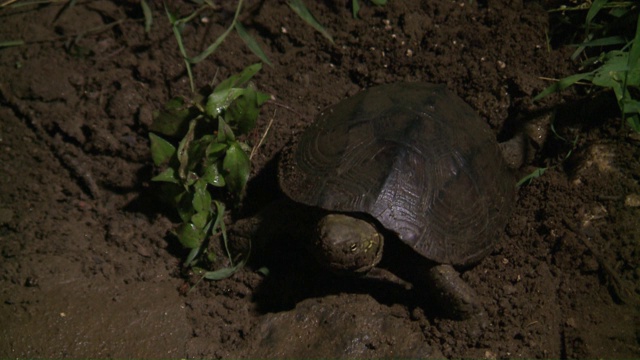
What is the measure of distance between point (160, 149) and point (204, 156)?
0.24 metres

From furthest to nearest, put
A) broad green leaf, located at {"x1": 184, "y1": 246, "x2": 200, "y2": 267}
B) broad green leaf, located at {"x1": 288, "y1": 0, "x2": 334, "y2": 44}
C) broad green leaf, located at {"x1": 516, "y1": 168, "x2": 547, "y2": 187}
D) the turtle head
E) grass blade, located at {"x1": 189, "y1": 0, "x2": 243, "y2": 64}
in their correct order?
broad green leaf, located at {"x1": 288, "y1": 0, "x2": 334, "y2": 44} < broad green leaf, located at {"x1": 516, "y1": 168, "x2": 547, "y2": 187} < grass blade, located at {"x1": 189, "y1": 0, "x2": 243, "y2": 64} < broad green leaf, located at {"x1": 184, "y1": 246, "x2": 200, "y2": 267} < the turtle head

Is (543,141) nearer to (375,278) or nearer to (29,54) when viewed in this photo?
(375,278)

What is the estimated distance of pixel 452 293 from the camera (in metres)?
2.56

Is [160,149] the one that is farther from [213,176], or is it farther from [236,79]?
[236,79]

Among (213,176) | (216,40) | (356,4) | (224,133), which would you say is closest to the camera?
(224,133)

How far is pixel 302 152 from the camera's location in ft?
9.40

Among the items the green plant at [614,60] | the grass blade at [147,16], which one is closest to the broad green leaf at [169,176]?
the grass blade at [147,16]

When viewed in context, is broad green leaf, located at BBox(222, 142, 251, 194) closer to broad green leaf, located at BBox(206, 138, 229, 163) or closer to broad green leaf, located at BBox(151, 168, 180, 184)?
broad green leaf, located at BBox(206, 138, 229, 163)

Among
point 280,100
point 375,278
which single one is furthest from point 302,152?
point 375,278

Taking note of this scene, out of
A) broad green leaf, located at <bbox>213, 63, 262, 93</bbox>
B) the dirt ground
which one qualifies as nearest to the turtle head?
the dirt ground

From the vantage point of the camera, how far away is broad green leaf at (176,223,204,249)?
2652mm

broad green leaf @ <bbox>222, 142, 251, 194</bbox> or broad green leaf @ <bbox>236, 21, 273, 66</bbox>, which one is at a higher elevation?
broad green leaf @ <bbox>236, 21, 273, 66</bbox>

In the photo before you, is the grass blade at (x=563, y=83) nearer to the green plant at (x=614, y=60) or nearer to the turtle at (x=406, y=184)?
the green plant at (x=614, y=60)

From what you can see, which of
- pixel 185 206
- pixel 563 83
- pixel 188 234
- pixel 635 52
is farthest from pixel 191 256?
pixel 635 52
